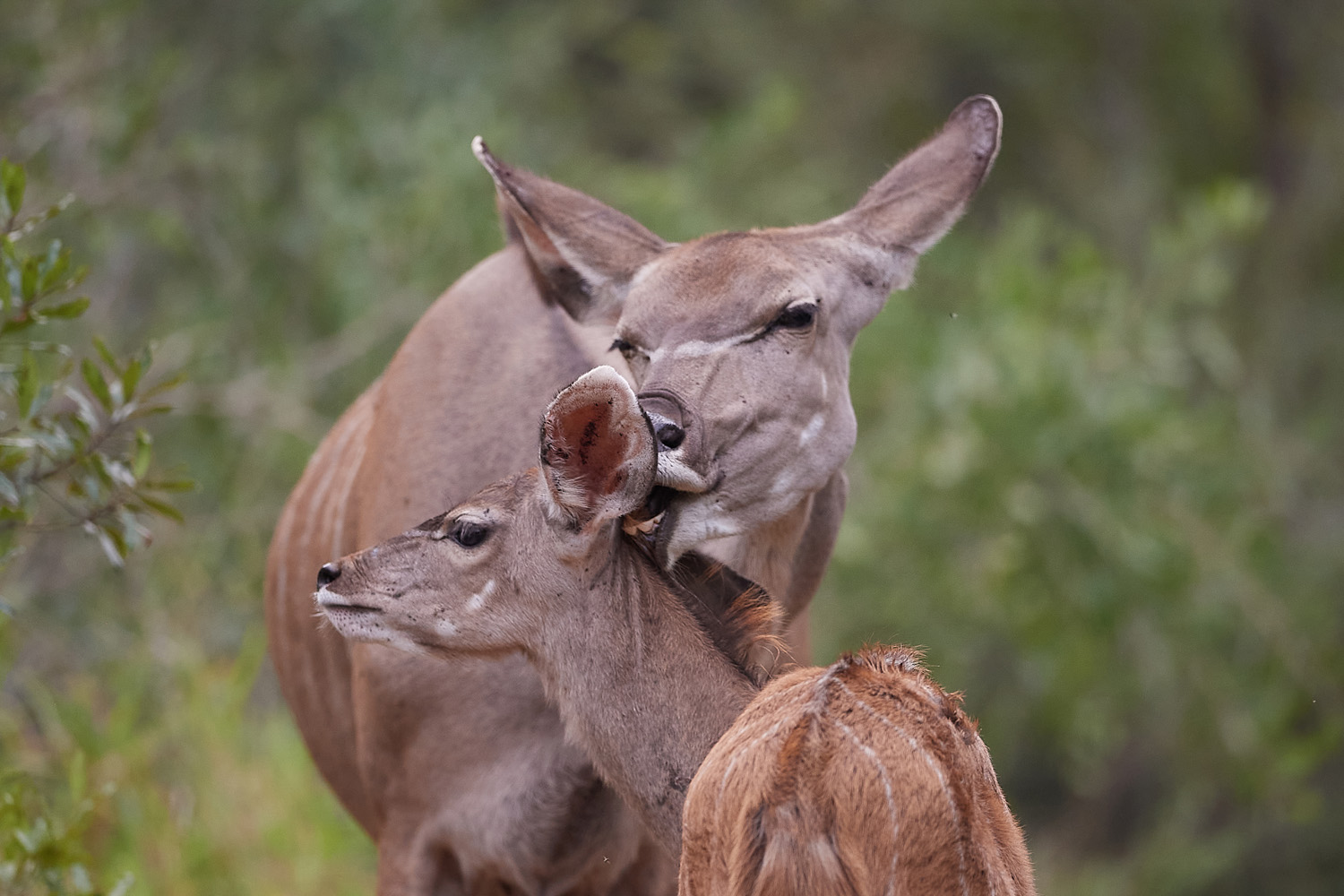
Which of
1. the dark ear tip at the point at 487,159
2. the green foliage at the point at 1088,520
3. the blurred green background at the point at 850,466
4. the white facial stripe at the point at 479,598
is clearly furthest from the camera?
the green foliage at the point at 1088,520

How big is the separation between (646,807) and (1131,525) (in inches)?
201

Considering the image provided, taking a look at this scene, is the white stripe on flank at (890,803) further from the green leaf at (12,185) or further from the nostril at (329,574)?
the green leaf at (12,185)

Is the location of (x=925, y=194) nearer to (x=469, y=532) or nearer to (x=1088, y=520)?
(x=469, y=532)

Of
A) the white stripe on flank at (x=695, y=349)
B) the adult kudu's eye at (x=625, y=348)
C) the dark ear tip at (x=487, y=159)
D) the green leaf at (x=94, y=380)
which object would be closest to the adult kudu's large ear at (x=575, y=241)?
the dark ear tip at (x=487, y=159)

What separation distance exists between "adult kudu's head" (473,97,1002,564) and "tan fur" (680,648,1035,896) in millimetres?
826

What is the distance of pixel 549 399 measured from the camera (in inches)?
170

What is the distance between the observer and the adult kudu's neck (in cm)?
354

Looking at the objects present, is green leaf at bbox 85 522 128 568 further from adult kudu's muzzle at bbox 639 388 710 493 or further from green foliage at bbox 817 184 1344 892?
green foliage at bbox 817 184 1344 892

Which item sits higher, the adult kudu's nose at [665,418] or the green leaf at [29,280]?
the green leaf at [29,280]

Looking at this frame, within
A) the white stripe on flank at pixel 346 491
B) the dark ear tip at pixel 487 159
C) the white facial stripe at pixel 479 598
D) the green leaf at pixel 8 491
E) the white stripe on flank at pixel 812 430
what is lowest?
the white stripe on flank at pixel 346 491

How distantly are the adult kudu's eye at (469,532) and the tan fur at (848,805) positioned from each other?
3.18 ft

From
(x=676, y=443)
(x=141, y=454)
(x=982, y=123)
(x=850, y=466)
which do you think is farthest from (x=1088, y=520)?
(x=141, y=454)

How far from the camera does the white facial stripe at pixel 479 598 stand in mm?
3789

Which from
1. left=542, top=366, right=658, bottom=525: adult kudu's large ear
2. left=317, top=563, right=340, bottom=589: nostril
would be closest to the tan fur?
left=542, top=366, right=658, bottom=525: adult kudu's large ear
